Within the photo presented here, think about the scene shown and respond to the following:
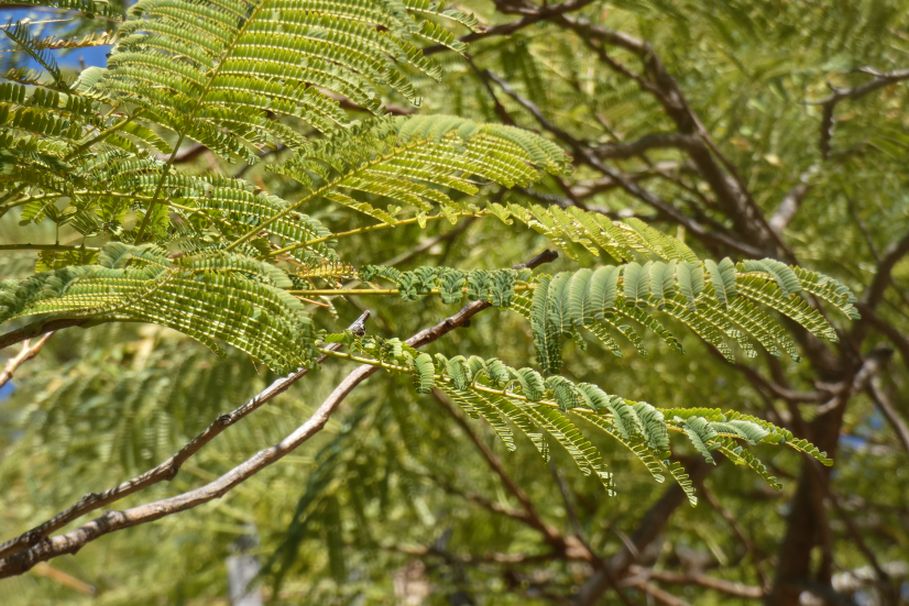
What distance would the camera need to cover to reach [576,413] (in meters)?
1.13

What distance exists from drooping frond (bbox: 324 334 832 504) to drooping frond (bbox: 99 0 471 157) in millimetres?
260

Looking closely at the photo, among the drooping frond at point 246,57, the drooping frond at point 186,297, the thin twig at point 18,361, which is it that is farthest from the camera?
the thin twig at point 18,361

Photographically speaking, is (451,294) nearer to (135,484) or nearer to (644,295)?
(644,295)

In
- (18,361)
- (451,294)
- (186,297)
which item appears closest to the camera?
(186,297)

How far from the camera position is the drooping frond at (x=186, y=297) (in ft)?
3.18

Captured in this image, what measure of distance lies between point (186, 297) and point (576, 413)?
0.41 meters

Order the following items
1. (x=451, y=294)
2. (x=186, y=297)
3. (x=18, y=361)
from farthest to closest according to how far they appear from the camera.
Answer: (x=18, y=361) < (x=451, y=294) < (x=186, y=297)

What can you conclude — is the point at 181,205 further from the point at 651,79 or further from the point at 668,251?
the point at 651,79

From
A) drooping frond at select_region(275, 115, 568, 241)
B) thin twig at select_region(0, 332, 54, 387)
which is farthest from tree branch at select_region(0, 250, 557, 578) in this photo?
thin twig at select_region(0, 332, 54, 387)

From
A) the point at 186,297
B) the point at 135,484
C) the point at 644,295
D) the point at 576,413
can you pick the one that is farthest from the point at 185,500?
the point at 644,295

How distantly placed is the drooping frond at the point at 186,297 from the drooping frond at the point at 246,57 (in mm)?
173

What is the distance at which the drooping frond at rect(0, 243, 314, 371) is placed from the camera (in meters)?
0.97

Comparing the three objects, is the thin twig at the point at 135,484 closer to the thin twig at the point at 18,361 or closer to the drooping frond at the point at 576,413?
the drooping frond at the point at 576,413

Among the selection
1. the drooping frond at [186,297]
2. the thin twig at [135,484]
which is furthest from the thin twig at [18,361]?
the drooping frond at [186,297]
